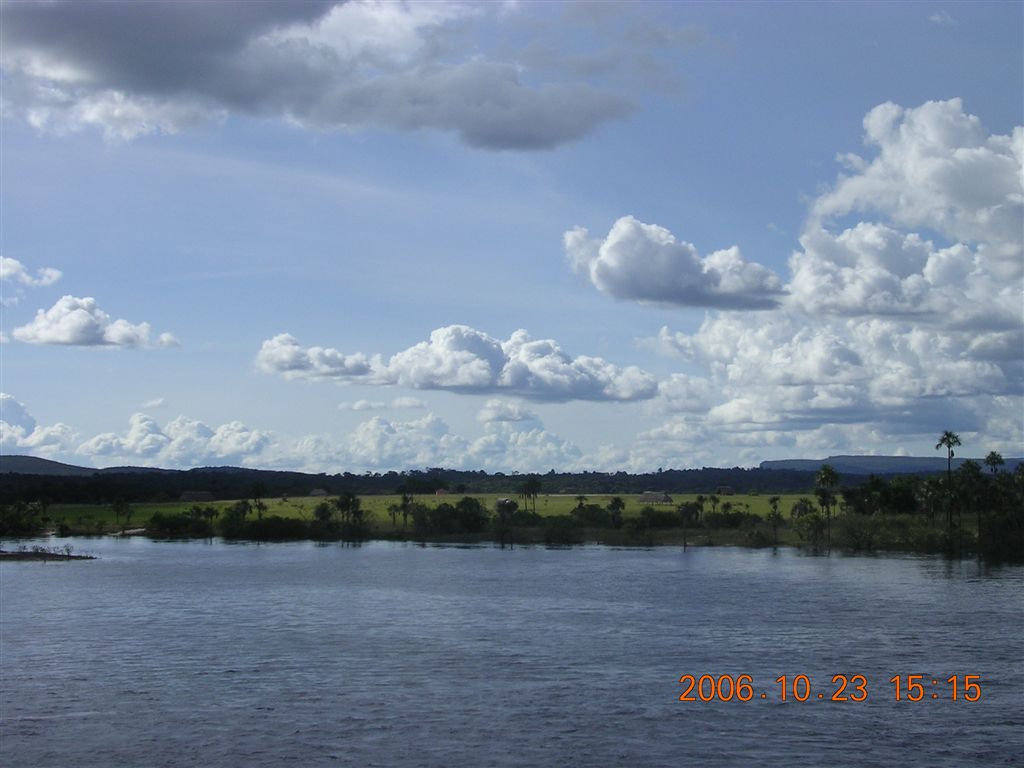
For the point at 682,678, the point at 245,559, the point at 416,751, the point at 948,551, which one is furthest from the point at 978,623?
the point at 245,559

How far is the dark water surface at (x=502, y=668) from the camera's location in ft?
135

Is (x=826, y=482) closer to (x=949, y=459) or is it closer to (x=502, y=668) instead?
(x=949, y=459)

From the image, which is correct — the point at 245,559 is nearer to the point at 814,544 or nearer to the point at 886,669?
the point at 814,544

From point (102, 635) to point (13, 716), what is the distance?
91.7 feet

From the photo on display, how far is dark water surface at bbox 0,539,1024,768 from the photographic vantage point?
135ft
